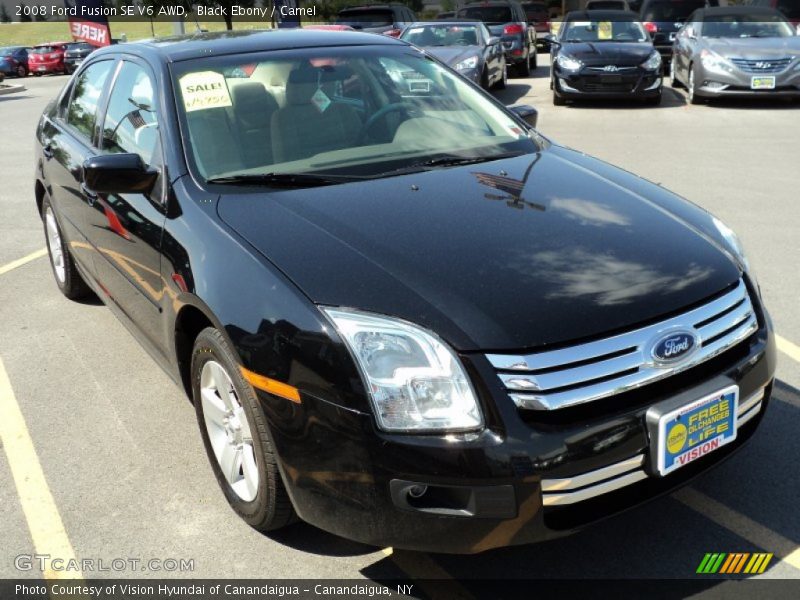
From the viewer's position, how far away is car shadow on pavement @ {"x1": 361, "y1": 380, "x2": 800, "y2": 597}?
8.82ft

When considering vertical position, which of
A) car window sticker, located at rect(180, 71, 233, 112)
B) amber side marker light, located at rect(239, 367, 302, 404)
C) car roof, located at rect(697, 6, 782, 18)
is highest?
car window sticker, located at rect(180, 71, 233, 112)

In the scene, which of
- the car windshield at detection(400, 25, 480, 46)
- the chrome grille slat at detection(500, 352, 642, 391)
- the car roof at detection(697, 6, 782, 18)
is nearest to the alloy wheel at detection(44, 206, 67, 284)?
the chrome grille slat at detection(500, 352, 642, 391)

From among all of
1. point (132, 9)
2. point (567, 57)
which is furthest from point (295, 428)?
point (132, 9)

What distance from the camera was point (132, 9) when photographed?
184ft

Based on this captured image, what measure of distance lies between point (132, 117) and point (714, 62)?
34.4 ft

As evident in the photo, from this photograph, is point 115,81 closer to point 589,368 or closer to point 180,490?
point 180,490

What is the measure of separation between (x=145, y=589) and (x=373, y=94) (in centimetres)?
230

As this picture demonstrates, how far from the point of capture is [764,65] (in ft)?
39.0

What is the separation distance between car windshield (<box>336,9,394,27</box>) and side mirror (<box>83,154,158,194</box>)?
16469mm

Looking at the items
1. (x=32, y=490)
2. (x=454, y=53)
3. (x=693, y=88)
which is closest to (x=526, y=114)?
(x=32, y=490)

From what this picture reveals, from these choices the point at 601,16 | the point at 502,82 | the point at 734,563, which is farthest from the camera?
the point at 502,82

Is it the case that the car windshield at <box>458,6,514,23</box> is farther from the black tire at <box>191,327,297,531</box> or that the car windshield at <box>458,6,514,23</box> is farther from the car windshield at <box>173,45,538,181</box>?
the black tire at <box>191,327,297,531</box>

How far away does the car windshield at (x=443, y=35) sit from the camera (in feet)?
47.1

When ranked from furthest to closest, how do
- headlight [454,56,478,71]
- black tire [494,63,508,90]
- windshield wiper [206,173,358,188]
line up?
black tire [494,63,508,90] → headlight [454,56,478,71] → windshield wiper [206,173,358,188]
